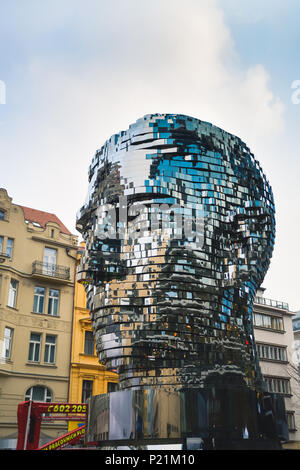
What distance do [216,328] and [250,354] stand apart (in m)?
0.82

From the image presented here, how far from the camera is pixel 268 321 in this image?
29719mm

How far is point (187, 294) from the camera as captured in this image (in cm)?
827

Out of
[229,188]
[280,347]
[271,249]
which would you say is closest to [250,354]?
[271,249]

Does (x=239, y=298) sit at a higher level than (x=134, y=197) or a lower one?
lower

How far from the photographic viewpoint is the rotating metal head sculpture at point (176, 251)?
8.03 metres

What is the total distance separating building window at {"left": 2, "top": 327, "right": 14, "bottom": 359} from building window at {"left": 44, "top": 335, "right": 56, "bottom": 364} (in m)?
1.89

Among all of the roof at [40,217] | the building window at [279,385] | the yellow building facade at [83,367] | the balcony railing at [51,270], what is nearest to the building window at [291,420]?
the building window at [279,385]

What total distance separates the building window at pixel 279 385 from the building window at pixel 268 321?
296cm

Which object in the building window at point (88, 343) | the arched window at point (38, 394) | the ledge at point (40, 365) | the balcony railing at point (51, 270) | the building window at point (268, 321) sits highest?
the balcony railing at point (51, 270)

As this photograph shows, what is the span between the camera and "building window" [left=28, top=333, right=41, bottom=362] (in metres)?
22.4

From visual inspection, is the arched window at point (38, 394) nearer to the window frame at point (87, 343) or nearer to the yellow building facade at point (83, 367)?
the yellow building facade at point (83, 367)

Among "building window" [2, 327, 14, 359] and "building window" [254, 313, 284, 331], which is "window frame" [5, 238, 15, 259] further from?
"building window" [254, 313, 284, 331]

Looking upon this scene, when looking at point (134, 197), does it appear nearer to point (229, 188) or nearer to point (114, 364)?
point (229, 188)

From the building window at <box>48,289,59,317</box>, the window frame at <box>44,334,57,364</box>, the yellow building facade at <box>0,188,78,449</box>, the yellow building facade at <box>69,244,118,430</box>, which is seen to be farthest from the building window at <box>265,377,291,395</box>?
the building window at <box>48,289,59,317</box>
